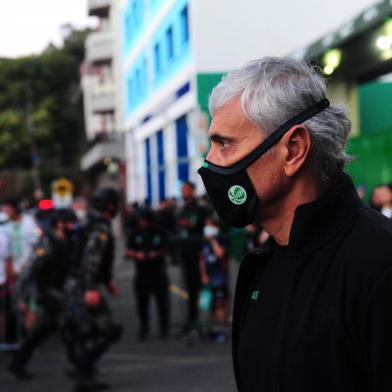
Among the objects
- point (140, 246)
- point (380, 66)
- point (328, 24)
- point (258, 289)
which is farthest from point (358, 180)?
point (258, 289)

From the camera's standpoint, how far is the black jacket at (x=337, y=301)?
183cm

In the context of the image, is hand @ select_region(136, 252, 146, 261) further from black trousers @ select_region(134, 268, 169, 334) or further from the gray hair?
the gray hair

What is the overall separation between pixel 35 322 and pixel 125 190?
3698 centimetres

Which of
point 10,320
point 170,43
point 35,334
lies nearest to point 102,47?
point 170,43

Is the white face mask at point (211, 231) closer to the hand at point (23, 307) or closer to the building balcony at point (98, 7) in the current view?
the hand at point (23, 307)

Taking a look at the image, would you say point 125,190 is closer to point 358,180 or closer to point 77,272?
point 358,180

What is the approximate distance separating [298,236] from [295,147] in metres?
0.22

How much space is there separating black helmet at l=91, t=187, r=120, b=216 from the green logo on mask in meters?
5.51

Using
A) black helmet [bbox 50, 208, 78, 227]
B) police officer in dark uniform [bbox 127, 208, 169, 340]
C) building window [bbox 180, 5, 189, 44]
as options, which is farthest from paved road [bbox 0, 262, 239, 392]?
building window [bbox 180, 5, 189, 44]

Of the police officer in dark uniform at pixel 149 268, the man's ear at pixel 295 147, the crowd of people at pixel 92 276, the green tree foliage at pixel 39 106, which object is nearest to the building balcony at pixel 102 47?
the green tree foliage at pixel 39 106

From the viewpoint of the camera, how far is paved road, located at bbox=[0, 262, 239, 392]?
8.07 m

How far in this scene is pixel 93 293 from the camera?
7.73 m

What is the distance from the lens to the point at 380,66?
51.5 feet

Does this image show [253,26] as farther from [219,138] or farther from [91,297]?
[219,138]
